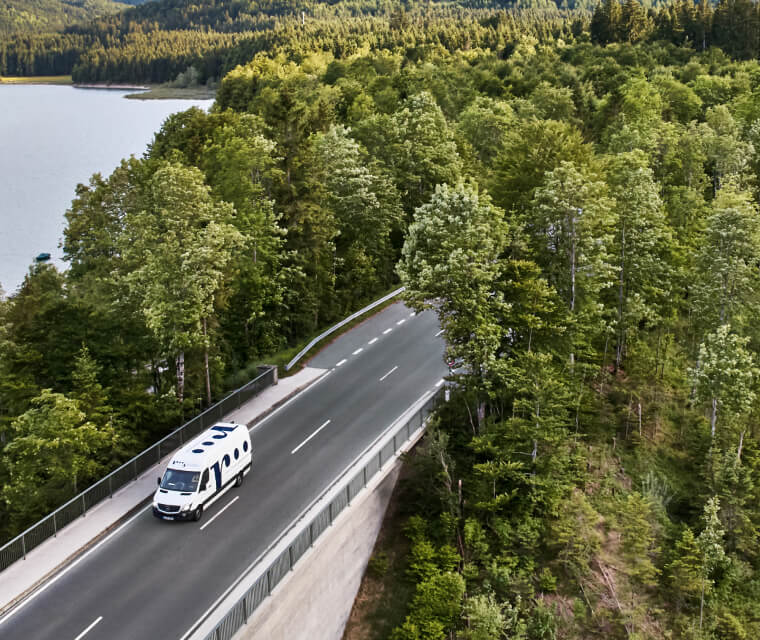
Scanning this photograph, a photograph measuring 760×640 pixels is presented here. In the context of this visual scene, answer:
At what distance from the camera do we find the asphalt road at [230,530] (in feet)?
68.0

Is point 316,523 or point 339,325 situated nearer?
point 316,523

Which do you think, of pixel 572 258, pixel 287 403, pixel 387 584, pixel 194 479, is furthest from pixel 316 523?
pixel 572 258

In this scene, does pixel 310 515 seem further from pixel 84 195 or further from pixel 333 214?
pixel 84 195

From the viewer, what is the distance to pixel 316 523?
24234mm

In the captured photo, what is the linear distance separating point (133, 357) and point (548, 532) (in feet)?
63.6

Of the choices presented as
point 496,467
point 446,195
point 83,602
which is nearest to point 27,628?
point 83,602

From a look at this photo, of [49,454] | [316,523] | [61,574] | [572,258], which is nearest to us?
[61,574]

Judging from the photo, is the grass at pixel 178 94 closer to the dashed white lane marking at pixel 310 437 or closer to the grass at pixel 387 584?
the dashed white lane marking at pixel 310 437

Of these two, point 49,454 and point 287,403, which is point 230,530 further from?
point 287,403

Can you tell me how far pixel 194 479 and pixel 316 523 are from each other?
174 inches

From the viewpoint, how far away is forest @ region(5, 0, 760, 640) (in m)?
28.4

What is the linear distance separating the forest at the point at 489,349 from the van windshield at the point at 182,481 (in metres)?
3.96

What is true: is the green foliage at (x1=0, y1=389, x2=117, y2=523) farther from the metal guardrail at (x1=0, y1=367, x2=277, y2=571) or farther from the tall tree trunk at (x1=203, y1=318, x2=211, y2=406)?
the tall tree trunk at (x1=203, y1=318, x2=211, y2=406)

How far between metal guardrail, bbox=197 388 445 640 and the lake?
3670cm
